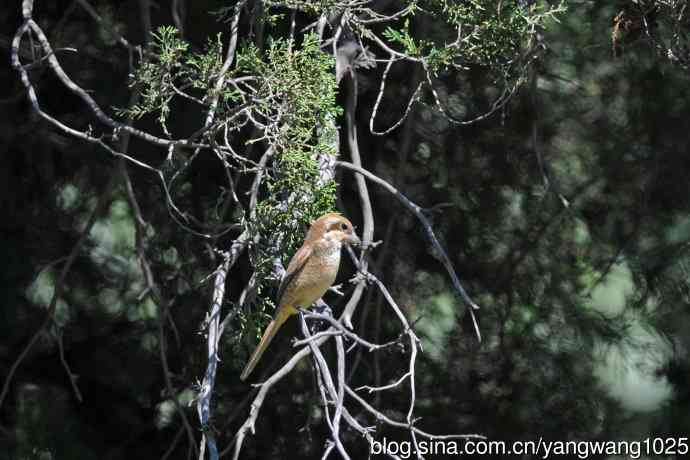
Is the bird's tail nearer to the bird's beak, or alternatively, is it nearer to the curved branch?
the bird's beak

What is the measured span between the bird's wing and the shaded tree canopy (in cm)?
116

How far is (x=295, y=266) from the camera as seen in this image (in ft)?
12.8

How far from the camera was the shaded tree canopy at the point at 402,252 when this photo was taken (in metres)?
5.41

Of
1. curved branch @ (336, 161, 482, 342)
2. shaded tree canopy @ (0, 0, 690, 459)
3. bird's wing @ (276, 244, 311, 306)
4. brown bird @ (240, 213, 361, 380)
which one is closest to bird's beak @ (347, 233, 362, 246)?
brown bird @ (240, 213, 361, 380)

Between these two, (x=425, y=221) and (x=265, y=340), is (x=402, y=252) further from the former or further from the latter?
(x=265, y=340)

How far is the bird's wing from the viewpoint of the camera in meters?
3.86

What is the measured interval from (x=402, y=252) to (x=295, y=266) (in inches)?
76.4

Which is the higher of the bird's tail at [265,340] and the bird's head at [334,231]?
the bird's head at [334,231]

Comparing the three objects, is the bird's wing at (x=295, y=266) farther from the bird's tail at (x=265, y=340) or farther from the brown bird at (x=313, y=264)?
the bird's tail at (x=265, y=340)

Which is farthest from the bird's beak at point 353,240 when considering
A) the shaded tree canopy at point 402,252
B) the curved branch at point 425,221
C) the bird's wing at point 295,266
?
the shaded tree canopy at point 402,252

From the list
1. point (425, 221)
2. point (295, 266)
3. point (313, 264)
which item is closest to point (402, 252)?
point (425, 221)

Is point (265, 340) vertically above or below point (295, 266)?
below

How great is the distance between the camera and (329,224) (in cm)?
396

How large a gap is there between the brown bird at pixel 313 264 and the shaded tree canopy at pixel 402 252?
1057mm
